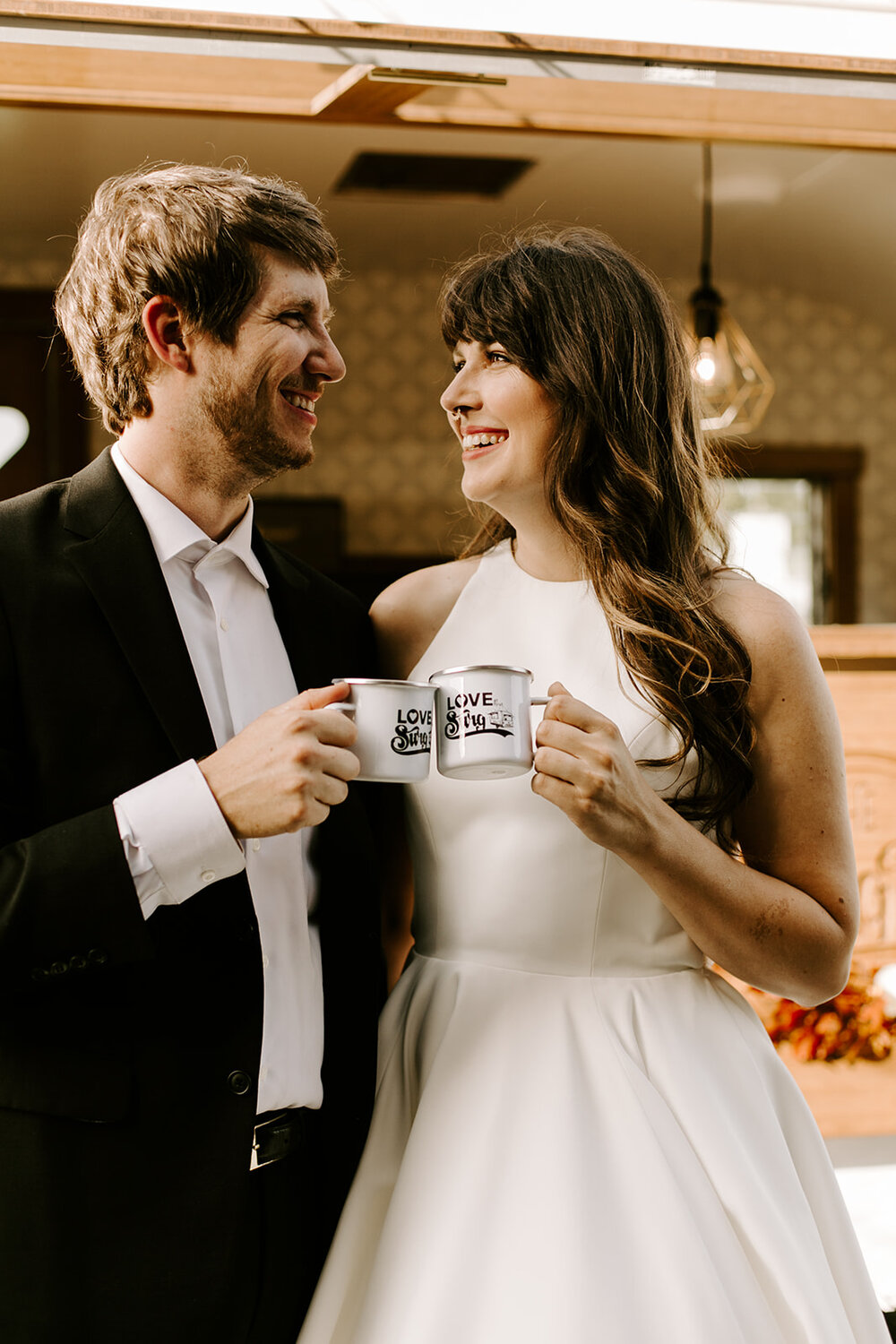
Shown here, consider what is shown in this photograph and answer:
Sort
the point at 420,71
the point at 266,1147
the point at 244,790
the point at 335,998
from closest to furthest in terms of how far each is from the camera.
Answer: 1. the point at 244,790
2. the point at 266,1147
3. the point at 335,998
4. the point at 420,71

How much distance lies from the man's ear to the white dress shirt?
0.13 meters

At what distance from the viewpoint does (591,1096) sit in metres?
1.33

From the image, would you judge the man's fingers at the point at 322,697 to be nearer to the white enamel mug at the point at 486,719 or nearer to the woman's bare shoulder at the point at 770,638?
the white enamel mug at the point at 486,719

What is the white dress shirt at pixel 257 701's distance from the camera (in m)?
1.33

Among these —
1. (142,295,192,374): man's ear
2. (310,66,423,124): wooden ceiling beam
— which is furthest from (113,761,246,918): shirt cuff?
(310,66,423,124): wooden ceiling beam

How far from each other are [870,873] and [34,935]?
3.10 metres

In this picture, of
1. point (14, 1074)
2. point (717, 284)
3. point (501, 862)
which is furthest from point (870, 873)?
point (717, 284)

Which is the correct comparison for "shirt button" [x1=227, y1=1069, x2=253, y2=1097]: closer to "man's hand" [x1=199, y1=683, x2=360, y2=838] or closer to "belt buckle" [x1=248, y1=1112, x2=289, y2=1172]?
"belt buckle" [x1=248, y1=1112, x2=289, y2=1172]

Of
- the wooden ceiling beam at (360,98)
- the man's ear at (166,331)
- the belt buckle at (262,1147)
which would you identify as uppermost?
the wooden ceiling beam at (360,98)

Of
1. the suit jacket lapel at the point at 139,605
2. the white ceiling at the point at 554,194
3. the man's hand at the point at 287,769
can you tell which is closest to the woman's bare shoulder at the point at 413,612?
the suit jacket lapel at the point at 139,605

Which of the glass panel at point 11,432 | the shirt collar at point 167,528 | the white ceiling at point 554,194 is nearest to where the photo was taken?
the shirt collar at point 167,528

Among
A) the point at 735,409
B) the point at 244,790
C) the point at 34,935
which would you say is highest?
the point at 735,409

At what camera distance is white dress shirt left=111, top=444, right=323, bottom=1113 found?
1.33 meters

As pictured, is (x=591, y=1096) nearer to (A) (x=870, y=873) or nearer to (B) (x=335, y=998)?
(B) (x=335, y=998)
